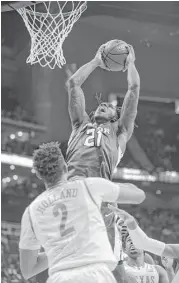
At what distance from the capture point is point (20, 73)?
1591 centimetres

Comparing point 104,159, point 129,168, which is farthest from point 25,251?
point 129,168

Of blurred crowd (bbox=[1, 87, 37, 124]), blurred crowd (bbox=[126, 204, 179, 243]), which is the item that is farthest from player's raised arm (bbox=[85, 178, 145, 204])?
blurred crowd (bbox=[1, 87, 37, 124])

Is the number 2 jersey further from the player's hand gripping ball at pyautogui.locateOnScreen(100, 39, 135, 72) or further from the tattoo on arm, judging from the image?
the player's hand gripping ball at pyautogui.locateOnScreen(100, 39, 135, 72)

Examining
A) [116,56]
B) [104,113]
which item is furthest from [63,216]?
[116,56]

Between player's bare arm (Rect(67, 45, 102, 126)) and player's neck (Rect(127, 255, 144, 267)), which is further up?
player's bare arm (Rect(67, 45, 102, 126))

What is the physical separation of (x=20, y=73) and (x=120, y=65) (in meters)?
11.5

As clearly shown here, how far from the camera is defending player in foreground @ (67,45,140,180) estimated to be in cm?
426

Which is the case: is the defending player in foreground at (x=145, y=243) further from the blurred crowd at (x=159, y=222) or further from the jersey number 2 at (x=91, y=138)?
the blurred crowd at (x=159, y=222)

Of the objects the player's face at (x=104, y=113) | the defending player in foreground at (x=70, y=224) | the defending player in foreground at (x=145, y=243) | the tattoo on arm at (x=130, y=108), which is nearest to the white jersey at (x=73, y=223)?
the defending player in foreground at (x=70, y=224)

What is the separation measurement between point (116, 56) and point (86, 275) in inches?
89.5

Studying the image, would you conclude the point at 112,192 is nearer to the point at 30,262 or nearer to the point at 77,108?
the point at 30,262

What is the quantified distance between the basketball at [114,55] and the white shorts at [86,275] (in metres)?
2.17

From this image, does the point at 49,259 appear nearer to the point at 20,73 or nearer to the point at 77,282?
the point at 77,282

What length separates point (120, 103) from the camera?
46.2 ft
